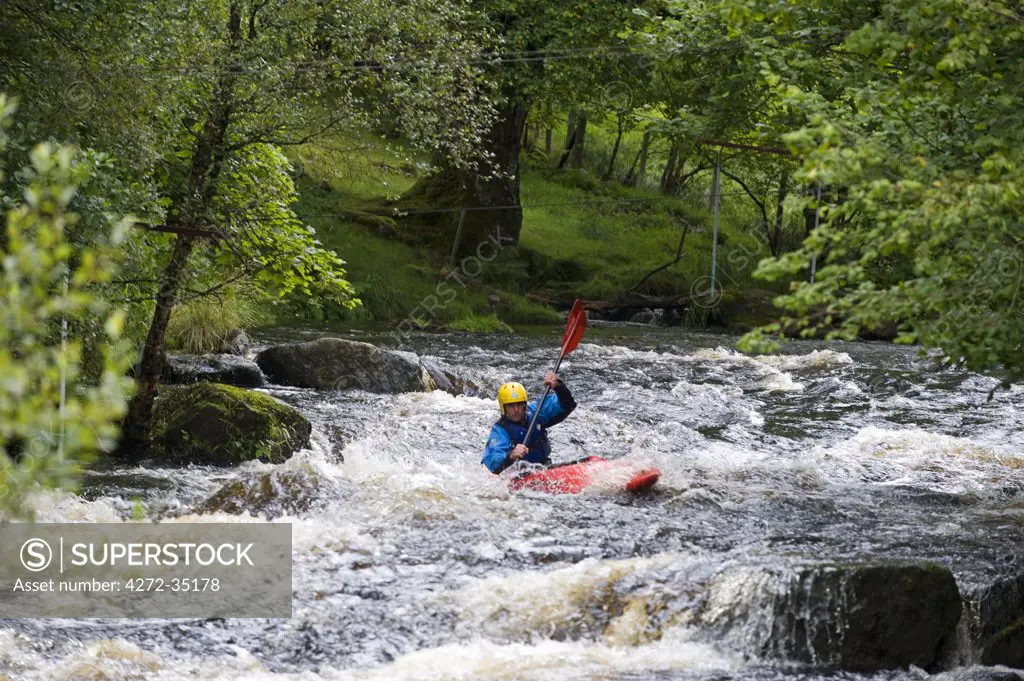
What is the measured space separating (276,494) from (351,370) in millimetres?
5342

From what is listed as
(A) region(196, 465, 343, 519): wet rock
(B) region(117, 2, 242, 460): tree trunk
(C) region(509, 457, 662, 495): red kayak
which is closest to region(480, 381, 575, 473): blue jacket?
(C) region(509, 457, 662, 495): red kayak

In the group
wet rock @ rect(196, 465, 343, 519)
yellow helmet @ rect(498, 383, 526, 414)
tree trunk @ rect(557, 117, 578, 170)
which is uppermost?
tree trunk @ rect(557, 117, 578, 170)

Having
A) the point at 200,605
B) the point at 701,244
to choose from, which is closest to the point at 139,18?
the point at 200,605

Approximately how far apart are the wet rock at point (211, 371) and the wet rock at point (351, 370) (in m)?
0.36

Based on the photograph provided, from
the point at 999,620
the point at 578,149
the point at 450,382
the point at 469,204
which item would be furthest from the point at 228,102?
the point at 578,149

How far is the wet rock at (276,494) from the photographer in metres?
7.68

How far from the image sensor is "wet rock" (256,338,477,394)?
1308 cm

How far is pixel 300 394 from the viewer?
41.5 ft

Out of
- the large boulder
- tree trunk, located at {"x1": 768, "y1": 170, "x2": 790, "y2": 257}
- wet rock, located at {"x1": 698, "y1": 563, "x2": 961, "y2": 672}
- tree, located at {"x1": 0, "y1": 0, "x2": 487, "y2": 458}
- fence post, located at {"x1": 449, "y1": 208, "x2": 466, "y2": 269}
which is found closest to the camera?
wet rock, located at {"x1": 698, "y1": 563, "x2": 961, "y2": 672}

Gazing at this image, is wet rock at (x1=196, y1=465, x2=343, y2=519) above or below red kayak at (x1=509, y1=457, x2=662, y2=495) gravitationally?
below

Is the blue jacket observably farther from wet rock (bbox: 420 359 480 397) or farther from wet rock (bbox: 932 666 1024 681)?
wet rock (bbox: 932 666 1024 681)

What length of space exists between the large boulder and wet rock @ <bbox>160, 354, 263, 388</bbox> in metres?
0.37

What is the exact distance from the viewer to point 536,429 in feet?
30.9

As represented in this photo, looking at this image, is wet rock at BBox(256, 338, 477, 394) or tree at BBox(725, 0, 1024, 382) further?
wet rock at BBox(256, 338, 477, 394)
